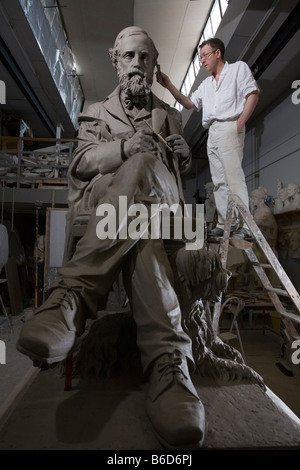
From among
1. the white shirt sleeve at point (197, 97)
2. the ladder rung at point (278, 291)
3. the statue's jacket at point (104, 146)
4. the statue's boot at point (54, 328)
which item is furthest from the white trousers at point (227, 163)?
the statue's boot at point (54, 328)

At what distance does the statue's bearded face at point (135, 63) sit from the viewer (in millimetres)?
1551

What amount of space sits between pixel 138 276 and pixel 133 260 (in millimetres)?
65

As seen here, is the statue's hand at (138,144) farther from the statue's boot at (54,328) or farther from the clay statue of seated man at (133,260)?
the statue's boot at (54,328)

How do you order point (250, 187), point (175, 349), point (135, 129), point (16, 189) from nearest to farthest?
point (175, 349) < point (135, 129) < point (16, 189) < point (250, 187)

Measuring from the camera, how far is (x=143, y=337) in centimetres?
104

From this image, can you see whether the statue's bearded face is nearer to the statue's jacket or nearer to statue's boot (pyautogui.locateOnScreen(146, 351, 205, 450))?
the statue's jacket

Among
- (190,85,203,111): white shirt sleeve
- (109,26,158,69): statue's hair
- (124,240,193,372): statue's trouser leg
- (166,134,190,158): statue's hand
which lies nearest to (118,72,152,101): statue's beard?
(109,26,158,69): statue's hair

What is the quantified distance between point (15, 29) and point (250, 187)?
4.22 m

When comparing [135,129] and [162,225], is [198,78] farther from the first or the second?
[162,225]

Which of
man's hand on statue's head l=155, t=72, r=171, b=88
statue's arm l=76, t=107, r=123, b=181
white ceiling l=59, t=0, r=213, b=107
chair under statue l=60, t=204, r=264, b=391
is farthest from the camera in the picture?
white ceiling l=59, t=0, r=213, b=107

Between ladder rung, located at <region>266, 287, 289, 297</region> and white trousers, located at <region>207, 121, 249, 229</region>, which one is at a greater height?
white trousers, located at <region>207, 121, 249, 229</region>

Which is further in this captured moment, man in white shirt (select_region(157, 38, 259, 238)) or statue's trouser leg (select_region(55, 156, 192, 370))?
man in white shirt (select_region(157, 38, 259, 238))

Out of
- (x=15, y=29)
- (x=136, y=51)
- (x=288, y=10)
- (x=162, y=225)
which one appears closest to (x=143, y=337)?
(x=162, y=225)

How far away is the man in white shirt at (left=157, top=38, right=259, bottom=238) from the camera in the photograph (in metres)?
2.61
